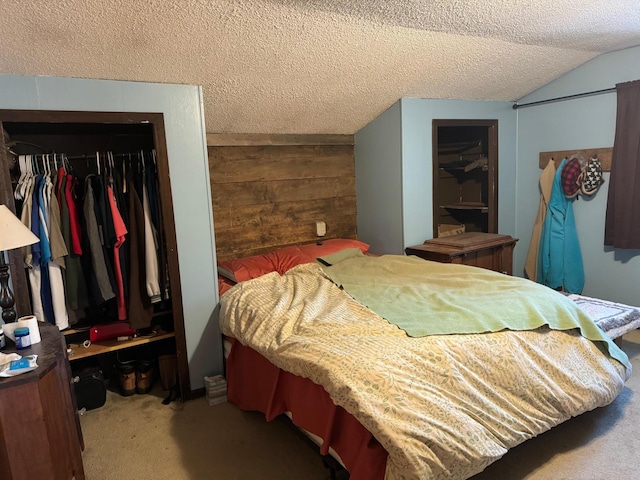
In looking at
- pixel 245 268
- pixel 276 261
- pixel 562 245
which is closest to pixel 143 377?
pixel 245 268

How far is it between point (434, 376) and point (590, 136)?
9.59 feet

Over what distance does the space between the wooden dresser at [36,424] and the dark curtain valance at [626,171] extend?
3774 millimetres

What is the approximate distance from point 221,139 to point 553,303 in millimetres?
2397

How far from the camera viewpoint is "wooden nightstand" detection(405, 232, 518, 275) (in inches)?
133

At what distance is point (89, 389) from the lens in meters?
2.68

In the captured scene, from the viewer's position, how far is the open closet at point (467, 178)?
4016mm

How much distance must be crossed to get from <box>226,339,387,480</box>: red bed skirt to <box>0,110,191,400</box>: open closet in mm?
424

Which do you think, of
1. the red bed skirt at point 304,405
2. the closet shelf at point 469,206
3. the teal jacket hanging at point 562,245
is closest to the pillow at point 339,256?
the red bed skirt at point 304,405

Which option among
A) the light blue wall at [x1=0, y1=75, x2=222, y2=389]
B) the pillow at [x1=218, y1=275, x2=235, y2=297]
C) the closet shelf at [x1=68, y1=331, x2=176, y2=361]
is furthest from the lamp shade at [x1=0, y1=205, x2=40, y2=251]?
the pillow at [x1=218, y1=275, x2=235, y2=297]

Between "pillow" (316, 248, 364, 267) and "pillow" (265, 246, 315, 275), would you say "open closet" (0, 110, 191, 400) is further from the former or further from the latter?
"pillow" (316, 248, 364, 267)

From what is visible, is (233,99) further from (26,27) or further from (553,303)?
(553,303)

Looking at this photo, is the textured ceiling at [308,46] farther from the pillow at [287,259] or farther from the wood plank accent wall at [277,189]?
the pillow at [287,259]

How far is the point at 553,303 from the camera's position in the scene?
2.25 meters

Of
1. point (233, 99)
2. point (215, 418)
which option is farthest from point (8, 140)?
point (215, 418)
